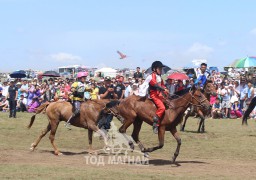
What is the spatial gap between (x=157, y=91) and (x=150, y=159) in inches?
71.4

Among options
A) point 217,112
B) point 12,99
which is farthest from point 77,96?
point 217,112

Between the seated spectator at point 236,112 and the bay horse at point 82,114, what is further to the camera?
the seated spectator at point 236,112

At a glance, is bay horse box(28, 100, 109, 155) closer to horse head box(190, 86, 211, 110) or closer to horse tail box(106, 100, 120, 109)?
horse tail box(106, 100, 120, 109)

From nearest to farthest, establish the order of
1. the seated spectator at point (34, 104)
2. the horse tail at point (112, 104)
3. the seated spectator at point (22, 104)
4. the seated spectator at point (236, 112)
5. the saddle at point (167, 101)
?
1. the saddle at point (167, 101)
2. the horse tail at point (112, 104)
3. the seated spectator at point (236, 112)
4. the seated spectator at point (34, 104)
5. the seated spectator at point (22, 104)

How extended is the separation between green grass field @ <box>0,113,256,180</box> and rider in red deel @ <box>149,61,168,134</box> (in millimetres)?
1092

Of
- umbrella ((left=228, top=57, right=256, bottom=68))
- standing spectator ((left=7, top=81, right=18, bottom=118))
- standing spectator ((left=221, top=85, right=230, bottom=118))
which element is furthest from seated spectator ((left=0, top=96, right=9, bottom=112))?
umbrella ((left=228, top=57, right=256, bottom=68))

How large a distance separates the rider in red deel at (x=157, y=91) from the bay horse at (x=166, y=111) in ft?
0.41

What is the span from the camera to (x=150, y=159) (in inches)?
516

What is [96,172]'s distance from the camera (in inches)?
413

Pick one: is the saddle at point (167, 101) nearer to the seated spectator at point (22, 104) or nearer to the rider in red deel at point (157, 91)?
the rider in red deel at point (157, 91)

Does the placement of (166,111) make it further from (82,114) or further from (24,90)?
(24,90)

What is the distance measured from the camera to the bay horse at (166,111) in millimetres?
12398

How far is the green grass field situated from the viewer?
34.3 ft

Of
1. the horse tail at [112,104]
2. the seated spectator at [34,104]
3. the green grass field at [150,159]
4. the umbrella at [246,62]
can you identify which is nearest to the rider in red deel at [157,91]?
the green grass field at [150,159]
